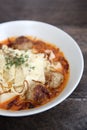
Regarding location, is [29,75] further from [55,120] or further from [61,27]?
[61,27]

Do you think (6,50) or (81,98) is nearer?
(81,98)

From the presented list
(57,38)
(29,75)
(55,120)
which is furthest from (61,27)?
(55,120)

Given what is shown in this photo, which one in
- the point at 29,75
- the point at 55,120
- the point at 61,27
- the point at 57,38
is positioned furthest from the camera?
the point at 61,27

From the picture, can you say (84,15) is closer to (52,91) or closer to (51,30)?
(51,30)

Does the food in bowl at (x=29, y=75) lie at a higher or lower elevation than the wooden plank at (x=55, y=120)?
higher

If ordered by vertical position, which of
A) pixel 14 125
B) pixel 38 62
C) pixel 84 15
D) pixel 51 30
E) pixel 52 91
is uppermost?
pixel 84 15

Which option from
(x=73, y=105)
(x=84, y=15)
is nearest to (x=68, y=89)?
(x=73, y=105)
